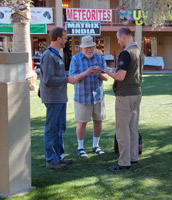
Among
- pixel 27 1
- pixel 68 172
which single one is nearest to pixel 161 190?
pixel 68 172

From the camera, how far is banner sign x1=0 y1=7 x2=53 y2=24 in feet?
76.0

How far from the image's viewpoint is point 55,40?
200 inches

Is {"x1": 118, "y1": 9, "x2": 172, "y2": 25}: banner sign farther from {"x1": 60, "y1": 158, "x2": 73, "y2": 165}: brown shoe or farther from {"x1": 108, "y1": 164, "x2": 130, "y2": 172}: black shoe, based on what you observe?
{"x1": 108, "y1": 164, "x2": 130, "y2": 172}: black shoe

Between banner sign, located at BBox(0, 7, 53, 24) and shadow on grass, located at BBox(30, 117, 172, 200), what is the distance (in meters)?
17.7

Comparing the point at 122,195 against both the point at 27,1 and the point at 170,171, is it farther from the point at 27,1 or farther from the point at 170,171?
the point at 27,1

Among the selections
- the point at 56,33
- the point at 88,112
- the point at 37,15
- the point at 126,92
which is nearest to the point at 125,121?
the point at 126,92

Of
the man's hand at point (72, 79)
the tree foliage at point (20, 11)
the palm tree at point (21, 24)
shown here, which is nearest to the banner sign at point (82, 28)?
the palm tree at point (21, 24)

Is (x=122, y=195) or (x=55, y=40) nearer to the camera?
(x=122, y=195)

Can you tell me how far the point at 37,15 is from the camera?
23656 millimetres

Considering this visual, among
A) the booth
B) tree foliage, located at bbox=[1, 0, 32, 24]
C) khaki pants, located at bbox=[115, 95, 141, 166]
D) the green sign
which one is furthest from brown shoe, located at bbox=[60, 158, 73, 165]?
the booth

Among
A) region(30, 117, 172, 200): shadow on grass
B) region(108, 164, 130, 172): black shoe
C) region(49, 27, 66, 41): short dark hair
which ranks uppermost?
region(49, 27, 66, 41): short dark hair

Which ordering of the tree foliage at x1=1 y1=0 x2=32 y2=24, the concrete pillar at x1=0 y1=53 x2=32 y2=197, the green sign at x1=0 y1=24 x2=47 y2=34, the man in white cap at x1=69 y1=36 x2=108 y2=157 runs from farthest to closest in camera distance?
the green sign at x1=0 y1=24 x2=47 y2=34 → the tree foliage at x1=1 y1=0 x2=32 y2=24 → the man in white cap at x1=69 y1=36 x2=108 y2=157 → the concrete pillar at x1=0 y1=53 x2=32 y2=197

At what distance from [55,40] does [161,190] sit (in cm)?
241

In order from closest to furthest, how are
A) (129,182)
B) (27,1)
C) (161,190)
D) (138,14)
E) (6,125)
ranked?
(6,125) → (161,190) → (129,182) → (27,1) → (138,14)
